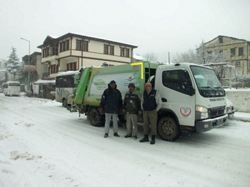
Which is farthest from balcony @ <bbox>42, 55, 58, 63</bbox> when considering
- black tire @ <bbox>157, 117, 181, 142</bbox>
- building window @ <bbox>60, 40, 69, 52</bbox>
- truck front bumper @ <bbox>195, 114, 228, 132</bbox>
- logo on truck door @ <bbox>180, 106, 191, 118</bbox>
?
truck front bumper @ <bbox>195, 114, 228, 132</bbox>

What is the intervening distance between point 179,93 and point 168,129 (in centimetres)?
123

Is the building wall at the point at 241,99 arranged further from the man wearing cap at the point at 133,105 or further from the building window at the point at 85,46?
the building window at the point at 85,46

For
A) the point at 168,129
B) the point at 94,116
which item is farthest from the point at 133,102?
the point at 94,116

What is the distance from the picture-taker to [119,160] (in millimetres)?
4770

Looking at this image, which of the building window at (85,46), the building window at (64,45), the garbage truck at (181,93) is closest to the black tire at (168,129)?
the garbage truck at (181,93)

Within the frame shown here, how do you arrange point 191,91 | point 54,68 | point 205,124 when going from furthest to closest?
1. point 54,68
2. point 191,91
3. point 205,124

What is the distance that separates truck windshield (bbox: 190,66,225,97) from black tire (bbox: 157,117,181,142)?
1288mm

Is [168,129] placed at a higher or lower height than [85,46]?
lower

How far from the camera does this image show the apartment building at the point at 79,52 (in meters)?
33.0

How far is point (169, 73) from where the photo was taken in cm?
640

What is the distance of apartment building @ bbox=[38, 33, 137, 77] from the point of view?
33.0 meters

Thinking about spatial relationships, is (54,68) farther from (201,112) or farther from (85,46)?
(201,112)

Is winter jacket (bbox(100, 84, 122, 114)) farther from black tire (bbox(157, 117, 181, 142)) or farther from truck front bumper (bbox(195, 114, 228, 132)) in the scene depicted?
truck front bumper (bbox(195, 114, 228, 132))

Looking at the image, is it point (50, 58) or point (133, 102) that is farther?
point (50, 58)
